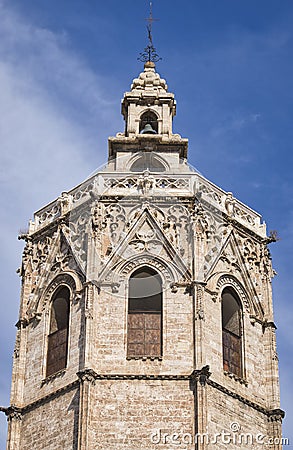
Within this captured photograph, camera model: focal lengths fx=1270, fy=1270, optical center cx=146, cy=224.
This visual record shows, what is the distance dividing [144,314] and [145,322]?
0.87ft

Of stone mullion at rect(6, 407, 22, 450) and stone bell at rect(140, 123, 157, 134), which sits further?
stone bell at rect(140, 123, 157, 134)

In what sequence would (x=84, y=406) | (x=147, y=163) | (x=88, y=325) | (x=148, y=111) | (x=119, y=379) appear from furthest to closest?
(x=148, y=111) → (x=147, y=163) → (x=88, y=325) → (x=119, y=379) → (x=84, y=406)

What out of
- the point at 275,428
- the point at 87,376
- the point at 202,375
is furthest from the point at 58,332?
the point at 275,428

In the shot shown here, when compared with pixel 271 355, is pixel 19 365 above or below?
below

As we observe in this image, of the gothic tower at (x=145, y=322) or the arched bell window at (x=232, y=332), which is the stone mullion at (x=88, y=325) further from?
the arched bell window at (x=232, y=332)

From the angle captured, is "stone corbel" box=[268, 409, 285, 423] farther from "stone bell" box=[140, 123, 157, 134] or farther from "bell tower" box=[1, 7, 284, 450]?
"stone bell" box=[140, 123, 157, 134]

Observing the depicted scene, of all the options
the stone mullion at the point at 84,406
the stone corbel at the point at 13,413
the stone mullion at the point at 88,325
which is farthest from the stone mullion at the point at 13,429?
the stone mullion at the point at 88,325

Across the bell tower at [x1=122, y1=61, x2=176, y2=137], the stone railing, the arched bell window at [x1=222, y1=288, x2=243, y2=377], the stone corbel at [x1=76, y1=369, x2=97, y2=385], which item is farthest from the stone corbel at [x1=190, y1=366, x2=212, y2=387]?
the bell tower at [x1=122, y1=61, x2=176, y2=137]

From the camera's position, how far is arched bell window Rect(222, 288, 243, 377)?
118 ft

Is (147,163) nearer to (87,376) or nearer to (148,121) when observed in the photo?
(148,121)

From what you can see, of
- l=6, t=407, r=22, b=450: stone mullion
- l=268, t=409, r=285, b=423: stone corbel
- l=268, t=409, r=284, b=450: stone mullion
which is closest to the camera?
l=6, t=407, r=22, b=450: stone mullion

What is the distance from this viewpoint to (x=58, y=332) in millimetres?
36469

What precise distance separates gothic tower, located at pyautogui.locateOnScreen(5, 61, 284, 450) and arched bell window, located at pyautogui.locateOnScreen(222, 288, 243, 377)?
4cm

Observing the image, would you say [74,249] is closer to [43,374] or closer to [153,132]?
[43,374]
